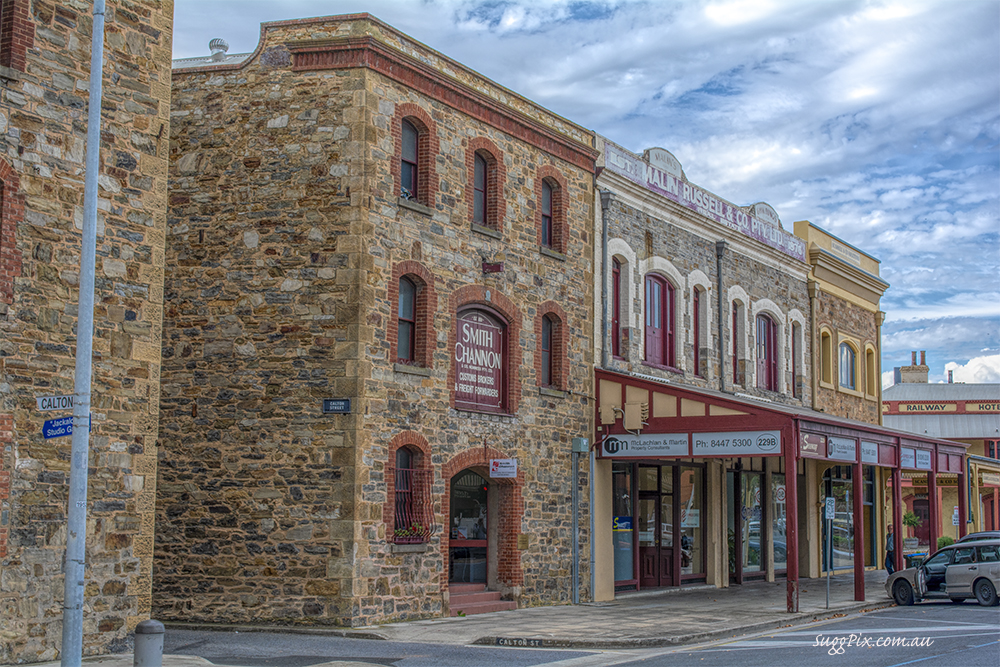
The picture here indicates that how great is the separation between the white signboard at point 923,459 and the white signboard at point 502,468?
13.4m

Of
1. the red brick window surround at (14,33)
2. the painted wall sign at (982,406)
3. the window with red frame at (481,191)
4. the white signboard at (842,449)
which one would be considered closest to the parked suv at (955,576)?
the white signboard at (842,449)

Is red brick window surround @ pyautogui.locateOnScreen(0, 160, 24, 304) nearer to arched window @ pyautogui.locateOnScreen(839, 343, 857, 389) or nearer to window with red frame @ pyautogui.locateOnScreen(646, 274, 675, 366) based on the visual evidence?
window with red frame @ pyautogui.locateOnScreen(646, 274, 675, 366)

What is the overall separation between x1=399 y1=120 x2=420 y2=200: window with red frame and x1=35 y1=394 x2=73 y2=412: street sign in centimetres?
863

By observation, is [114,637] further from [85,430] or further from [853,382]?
[853,382]

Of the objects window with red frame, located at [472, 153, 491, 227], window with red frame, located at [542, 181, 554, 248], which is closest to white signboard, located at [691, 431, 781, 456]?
window with red frame, located at [542, 181, 554, 248]

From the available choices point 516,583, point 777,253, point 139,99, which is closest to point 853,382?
point 777,253

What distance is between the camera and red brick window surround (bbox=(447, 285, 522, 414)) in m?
20.0

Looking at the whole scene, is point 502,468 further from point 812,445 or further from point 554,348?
point 812,445

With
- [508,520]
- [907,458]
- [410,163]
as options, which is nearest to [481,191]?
[410,163]

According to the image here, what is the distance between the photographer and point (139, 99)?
49.4ft

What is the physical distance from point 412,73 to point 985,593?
1539 cm

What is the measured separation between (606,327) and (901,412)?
49.6 meters

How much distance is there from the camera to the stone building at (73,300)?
43.5 ft

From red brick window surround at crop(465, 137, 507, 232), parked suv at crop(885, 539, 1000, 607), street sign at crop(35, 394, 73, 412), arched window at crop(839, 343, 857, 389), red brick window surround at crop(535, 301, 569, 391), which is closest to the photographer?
street sign at crop(35, 394, 73, 412)
